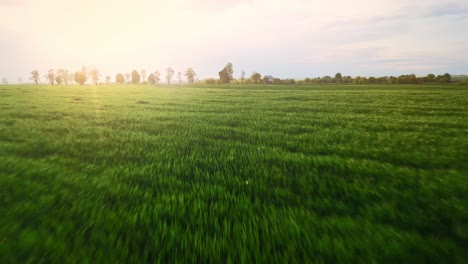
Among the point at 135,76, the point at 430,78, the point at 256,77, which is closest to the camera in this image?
the point at 430,78

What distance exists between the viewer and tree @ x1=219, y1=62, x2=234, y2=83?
4968 inches

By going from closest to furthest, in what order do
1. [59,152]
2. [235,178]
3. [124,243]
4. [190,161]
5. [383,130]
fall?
[124,243] < [235,178] < [190,161] < [59,152] < [383,130]

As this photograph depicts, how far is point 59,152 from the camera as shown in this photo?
6.45 metres

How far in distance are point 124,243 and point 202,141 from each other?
16.9 feet

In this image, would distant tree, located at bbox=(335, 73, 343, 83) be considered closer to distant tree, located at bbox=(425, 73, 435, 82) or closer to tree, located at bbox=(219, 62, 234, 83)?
distant tree, located at bbox=(425, 73, 435, 82)

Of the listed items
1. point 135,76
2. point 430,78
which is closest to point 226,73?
point 430,78

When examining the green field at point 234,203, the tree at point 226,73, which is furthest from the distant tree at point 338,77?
the green field at point 234,203

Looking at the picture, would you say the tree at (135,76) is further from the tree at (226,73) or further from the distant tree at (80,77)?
the tree at (226,73)

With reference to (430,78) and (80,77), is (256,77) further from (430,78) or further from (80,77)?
(80,77)

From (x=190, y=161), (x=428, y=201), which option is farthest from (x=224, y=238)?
(x=428, y=201)

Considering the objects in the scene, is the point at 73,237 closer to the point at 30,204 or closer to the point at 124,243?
the point at 124,243

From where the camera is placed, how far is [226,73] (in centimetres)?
12669

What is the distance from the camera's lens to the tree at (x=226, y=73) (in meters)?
126

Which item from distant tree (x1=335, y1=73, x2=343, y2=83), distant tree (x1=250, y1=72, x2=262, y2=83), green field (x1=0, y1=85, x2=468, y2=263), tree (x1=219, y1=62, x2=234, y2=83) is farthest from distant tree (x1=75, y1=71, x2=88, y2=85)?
green field (x1=0, y1=85, x2=468, y2=263)
